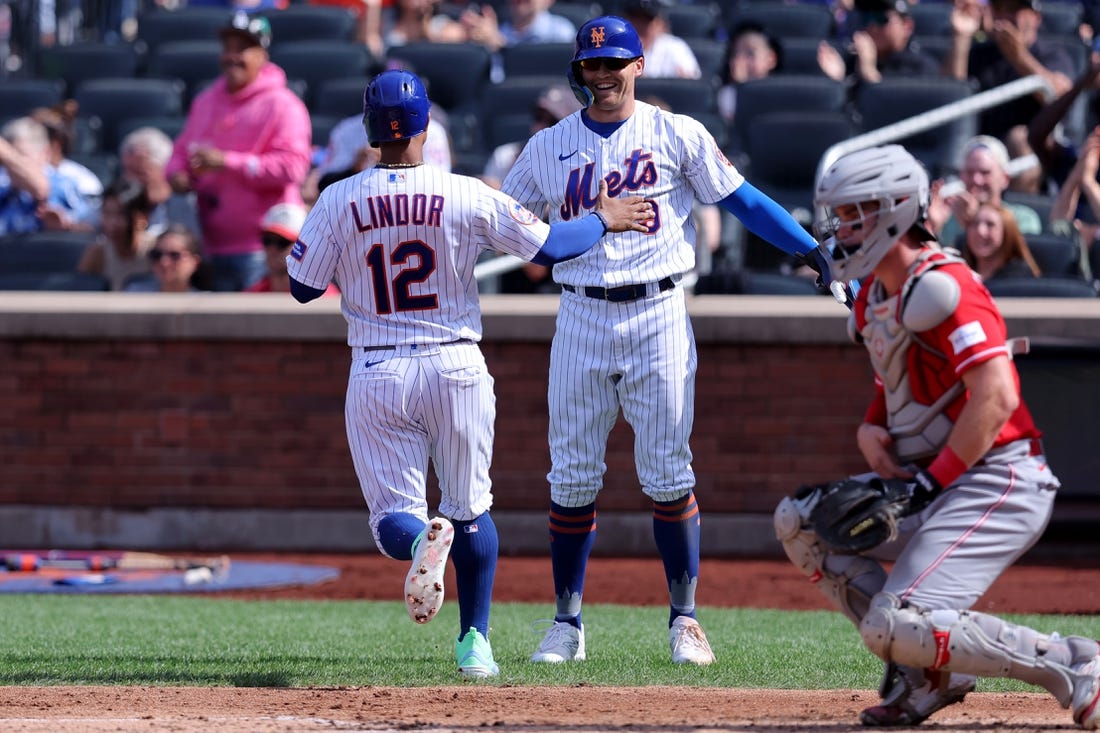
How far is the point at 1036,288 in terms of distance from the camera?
33.1ft

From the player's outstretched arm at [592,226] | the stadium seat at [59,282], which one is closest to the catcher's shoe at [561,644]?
the player's outstretched arm at [592,226]

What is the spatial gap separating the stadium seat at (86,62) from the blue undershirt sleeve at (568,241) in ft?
31.9

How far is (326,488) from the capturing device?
1046 centimetres

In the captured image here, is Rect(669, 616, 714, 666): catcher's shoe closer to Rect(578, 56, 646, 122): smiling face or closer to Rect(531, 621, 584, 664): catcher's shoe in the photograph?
Rect(531, 621, 584, 664): catcher's shoe

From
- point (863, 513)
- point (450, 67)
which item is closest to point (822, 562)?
point (863, 513)

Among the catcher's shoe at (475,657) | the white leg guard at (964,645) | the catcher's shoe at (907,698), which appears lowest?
the catcher's shoe at (475,657)

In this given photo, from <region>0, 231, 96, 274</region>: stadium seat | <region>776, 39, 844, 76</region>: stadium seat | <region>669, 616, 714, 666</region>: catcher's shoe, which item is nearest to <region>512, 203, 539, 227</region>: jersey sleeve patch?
<region>669, 616, 714, 666</region>: catcher's shoe

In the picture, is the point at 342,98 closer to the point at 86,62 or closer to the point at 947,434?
the point at 86,62

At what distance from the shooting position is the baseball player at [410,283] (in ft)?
18.9

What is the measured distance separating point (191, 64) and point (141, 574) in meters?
5.90

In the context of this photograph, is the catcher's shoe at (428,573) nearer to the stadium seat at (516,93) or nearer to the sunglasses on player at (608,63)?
the sunglasses on player at (608,63)

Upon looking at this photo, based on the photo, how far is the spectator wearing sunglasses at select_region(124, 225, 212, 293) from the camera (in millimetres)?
10758

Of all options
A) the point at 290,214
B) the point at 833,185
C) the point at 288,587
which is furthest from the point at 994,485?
the point at 290,214

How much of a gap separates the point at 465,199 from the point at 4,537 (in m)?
5.95
